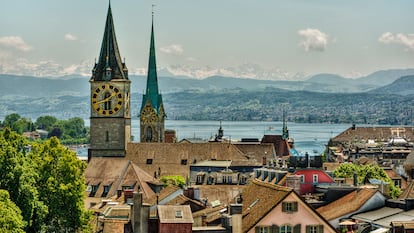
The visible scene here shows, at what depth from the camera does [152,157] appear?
317 ft

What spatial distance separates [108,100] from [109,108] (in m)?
0.77

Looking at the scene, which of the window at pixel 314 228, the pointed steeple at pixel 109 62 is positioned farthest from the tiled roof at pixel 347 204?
the pointed steeple at pixel 109 62

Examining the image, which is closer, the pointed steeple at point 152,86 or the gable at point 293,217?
the gable at point 293,217

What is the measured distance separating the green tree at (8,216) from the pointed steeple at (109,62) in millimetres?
51007

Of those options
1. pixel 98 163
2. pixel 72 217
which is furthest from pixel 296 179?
pixel 98 163

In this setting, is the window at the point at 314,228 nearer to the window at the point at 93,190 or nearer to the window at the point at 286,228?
the window at the point at 286,228

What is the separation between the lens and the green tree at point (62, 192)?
2119 inches

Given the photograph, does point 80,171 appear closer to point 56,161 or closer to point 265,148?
point 56,161

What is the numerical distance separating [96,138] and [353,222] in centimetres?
5746

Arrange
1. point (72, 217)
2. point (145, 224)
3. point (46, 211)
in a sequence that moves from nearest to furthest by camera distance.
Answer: point (145, 224) → point (46, 211) → point (72, 217)

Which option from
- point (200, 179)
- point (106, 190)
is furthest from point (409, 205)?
point (200, 179)

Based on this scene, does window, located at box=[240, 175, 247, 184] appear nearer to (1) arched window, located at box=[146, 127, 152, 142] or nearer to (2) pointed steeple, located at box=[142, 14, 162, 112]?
(1) arched window, located at box=[146, 127, 152, 142]

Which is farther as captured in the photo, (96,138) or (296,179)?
(96,138)

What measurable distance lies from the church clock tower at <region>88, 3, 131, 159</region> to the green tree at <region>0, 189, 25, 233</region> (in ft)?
163
